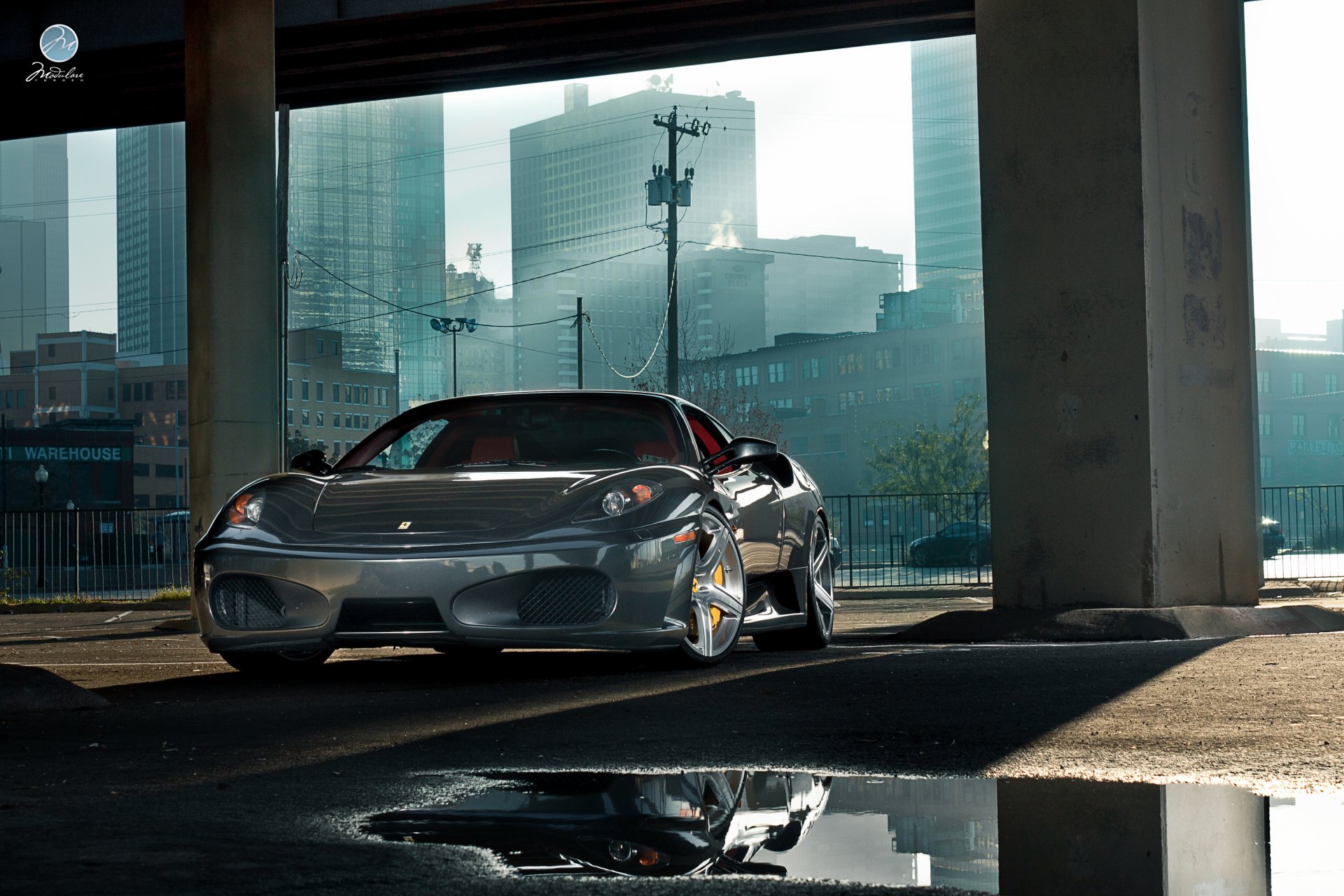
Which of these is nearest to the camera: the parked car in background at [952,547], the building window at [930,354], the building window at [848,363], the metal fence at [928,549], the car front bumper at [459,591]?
the car front bumper at [459,591]

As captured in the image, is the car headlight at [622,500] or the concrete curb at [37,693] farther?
the car headlight at [622,500]

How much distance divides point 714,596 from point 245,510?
6.48 feet

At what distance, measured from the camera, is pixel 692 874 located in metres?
2.53

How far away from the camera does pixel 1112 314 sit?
26.1 ft

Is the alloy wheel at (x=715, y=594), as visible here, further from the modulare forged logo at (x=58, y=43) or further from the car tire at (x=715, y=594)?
the modulare forged logo at (x=58, y=43)

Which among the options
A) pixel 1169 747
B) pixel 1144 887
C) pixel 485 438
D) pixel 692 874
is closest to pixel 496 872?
pixel 692 874

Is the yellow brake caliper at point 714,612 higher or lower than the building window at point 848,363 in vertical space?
lower

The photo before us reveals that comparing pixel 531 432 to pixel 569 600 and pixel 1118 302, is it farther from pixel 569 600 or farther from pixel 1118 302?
pixel 1118 302

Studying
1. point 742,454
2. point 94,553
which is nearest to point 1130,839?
point 742,454

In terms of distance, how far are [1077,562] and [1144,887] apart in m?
5.58

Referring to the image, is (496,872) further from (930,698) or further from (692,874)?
(930,698)

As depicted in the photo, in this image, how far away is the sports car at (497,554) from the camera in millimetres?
5754

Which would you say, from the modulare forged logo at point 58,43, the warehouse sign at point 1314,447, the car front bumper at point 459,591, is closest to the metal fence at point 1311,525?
the modulare forged logo at point 58,43

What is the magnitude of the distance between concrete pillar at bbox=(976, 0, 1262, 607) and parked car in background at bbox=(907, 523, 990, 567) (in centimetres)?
2651
